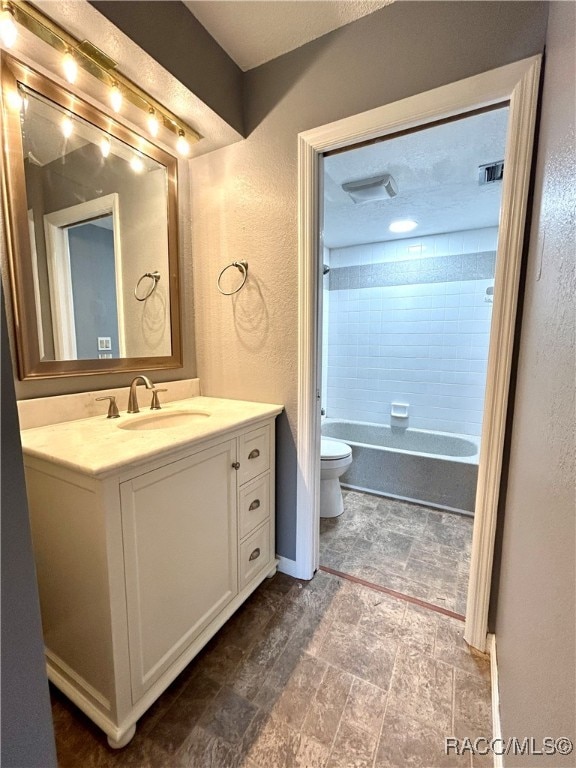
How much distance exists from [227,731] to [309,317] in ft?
4.87

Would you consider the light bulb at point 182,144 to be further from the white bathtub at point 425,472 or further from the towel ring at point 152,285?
the white bathtub at point 425,472

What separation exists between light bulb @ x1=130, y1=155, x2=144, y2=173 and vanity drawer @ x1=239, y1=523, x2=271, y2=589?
5.84 feet

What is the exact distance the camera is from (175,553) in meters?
1.07

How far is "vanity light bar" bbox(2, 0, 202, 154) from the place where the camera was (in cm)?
95

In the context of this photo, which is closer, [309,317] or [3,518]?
[3,518]

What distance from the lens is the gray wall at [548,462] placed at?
0.52 meters

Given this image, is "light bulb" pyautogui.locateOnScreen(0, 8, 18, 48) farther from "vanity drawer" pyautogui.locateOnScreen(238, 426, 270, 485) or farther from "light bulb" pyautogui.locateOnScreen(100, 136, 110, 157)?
"vanity drawer" pyautogui.locateOnScreen(238, 426, 270, 485)

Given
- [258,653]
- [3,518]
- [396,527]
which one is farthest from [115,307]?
[396,527]

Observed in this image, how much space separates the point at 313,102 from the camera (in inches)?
53.8

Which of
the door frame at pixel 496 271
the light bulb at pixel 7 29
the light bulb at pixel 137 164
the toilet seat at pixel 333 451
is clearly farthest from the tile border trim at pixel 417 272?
the light bulb at pixel 7 29

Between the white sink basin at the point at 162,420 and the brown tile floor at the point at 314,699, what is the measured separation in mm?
903

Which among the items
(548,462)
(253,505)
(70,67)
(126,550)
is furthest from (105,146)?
(548,462)

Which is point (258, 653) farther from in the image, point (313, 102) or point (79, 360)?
point (313, 102)

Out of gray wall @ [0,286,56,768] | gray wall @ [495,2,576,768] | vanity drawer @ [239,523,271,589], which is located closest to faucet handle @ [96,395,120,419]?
vanity drawer @ [239,523,271,589]
